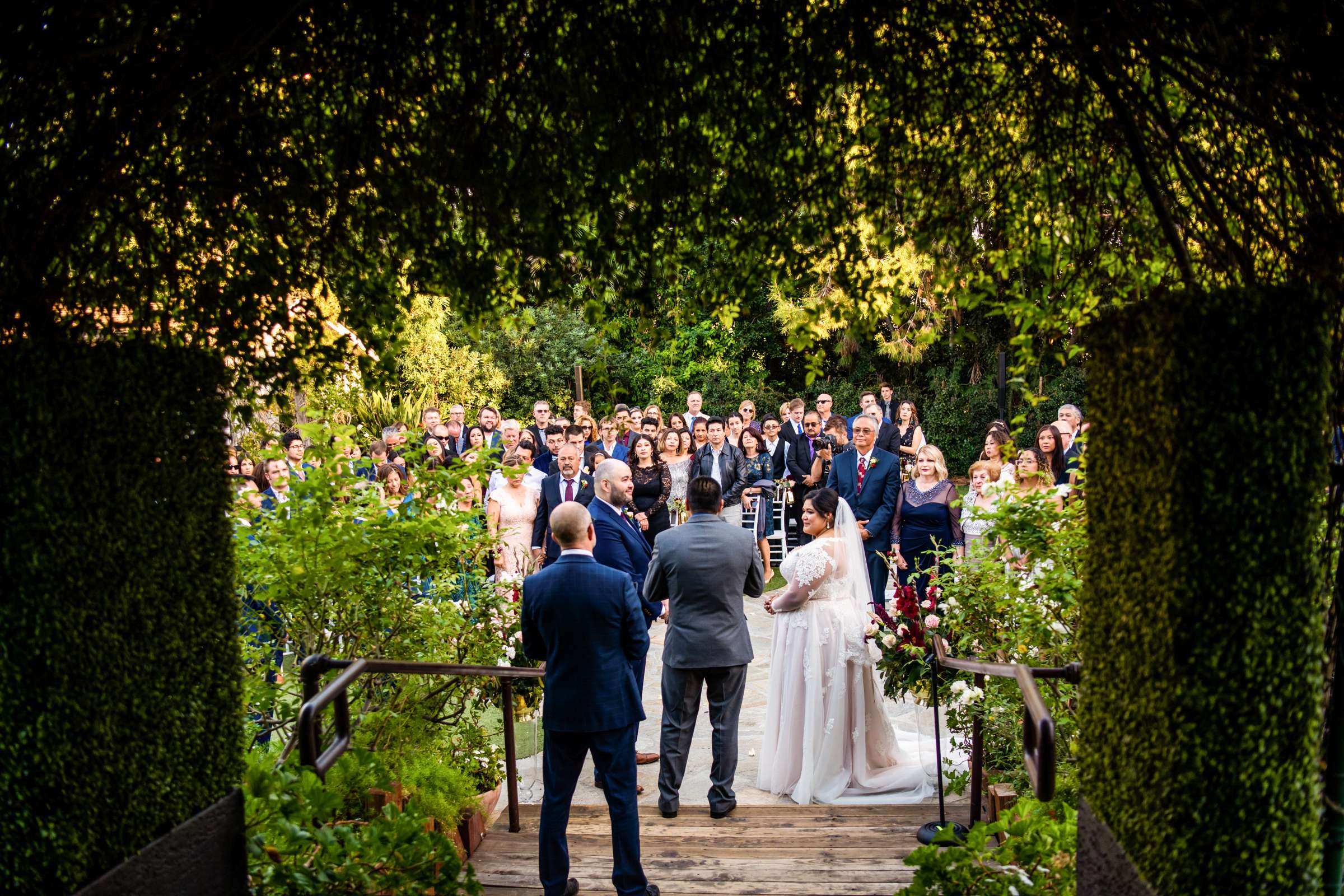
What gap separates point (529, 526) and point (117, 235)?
623 centimetres

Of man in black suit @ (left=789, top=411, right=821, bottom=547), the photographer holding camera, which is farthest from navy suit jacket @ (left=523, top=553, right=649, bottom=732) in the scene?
man in black suit @ (left=789, top=411, right=821, bottom=547)

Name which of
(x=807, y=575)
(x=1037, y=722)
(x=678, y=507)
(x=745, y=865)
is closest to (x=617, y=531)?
(x=807, y=575)

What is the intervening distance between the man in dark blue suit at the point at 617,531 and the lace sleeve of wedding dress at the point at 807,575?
2.83ft

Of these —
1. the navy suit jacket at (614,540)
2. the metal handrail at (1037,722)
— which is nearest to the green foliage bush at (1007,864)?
the metal handrail at (1037,722)

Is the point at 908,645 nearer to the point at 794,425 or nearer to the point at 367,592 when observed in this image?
the point at 367,592

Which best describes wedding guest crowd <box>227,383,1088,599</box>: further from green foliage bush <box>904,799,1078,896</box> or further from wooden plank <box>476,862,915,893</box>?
wooden plank <box>476,862,915,893</box>

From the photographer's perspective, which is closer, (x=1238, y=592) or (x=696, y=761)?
(x=1238, y=592)

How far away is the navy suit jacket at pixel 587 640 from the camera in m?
4.72

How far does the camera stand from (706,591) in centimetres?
602

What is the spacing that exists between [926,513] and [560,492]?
11.2 feet

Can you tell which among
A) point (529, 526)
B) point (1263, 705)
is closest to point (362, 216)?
point (1263, 705)

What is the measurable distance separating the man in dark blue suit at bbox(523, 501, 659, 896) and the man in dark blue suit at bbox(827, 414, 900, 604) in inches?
205

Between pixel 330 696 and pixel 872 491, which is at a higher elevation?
pixel 872 491

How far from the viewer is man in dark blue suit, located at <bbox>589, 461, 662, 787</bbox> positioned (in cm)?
654
